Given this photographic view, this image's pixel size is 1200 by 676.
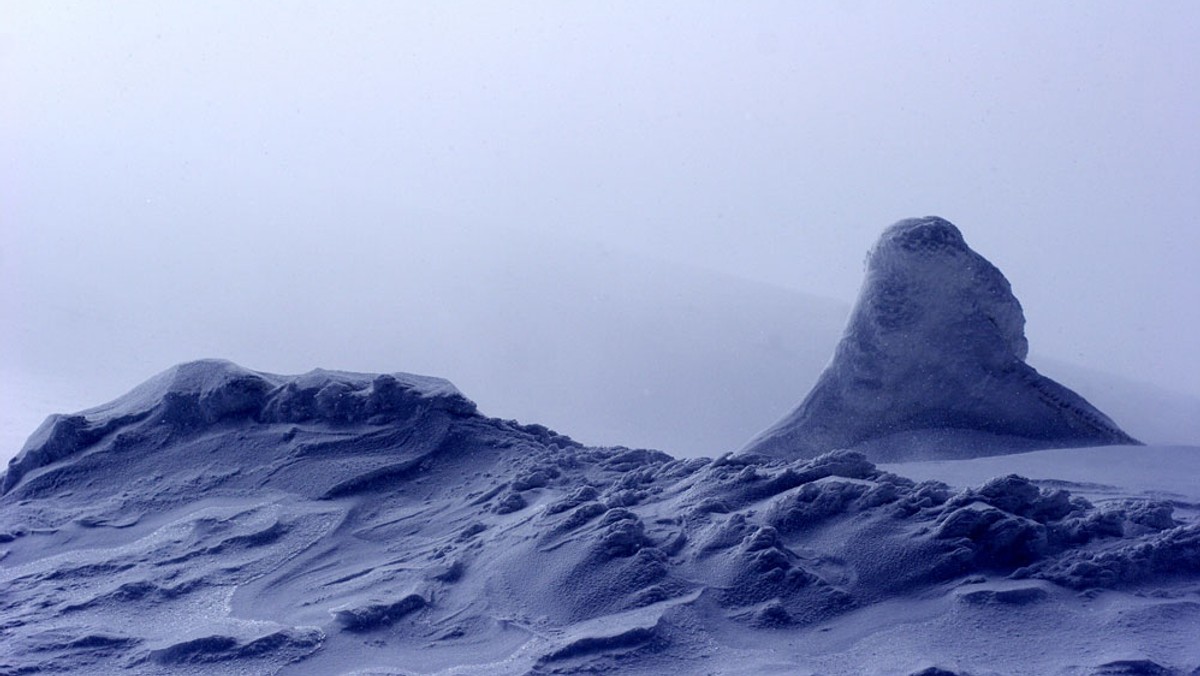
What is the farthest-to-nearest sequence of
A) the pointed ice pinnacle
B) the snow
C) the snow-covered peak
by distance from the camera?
the pointed ice pinnacle, the snow-covered peak, the snow

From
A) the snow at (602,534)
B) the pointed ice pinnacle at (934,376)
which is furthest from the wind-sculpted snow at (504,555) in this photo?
the pointed ice pinnacle at (934,376)

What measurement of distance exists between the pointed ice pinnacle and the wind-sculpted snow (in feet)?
3.27

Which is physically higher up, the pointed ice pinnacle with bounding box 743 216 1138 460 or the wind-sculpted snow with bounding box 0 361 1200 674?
the pointed ice pinnacle with bounding box 743 216 1138 460

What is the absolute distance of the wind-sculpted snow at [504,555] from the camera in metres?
2.00

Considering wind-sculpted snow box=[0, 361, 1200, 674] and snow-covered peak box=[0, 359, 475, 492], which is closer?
wind-sculpted snow box=[0, 361, 1200, 674]

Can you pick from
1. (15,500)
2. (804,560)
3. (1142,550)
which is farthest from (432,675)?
(15,500)

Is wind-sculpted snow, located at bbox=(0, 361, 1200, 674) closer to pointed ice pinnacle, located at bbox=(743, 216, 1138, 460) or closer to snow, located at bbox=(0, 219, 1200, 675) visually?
snow, located at bbox=(0, 219, 1200, 675)

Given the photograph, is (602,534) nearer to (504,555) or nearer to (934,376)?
(504,555)

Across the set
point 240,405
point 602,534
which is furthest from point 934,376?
point 240,405

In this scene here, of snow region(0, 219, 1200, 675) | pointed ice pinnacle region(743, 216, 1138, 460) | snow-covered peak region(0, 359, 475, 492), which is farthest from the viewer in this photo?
pointed ice pinnacle region(743, 216, 1138, 460)

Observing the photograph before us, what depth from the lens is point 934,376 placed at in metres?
3.82

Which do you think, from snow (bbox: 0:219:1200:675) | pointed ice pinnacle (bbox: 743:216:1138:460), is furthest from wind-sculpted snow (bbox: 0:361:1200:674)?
pointed ice pinnacle (bbox: 743:216:1138:460)

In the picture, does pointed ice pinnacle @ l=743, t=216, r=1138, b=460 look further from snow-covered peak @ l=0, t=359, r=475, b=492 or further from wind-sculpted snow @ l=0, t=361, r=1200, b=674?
snow-covered peak @ l=0, t=359, r=475, b=492

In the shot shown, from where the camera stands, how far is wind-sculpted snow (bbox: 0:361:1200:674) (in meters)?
2.00
